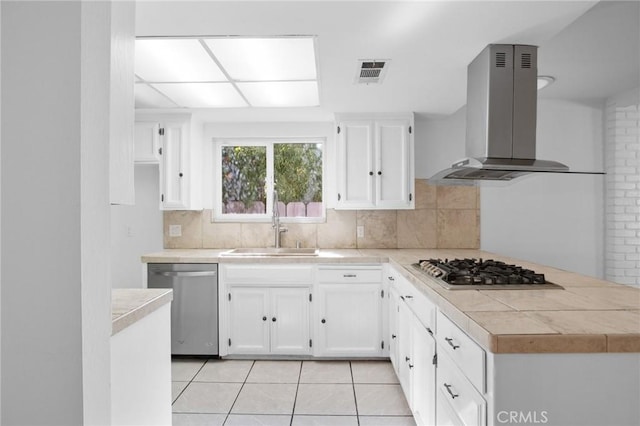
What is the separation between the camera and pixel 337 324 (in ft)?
10.8

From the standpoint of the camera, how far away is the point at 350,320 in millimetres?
3273

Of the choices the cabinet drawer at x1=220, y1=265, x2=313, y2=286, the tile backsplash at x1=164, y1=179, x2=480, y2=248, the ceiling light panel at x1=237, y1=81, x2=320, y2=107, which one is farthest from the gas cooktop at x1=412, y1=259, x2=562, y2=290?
the tile backsplash at x1=164, y1=179, x2=480, y2=248

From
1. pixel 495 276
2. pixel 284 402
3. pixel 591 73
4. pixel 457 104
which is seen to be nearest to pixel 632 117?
pixel 591 73

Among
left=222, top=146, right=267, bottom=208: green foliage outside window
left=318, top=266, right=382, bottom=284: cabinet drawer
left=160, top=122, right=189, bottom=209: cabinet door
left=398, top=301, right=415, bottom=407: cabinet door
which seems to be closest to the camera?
left=398, top=301, right=415, bottom=407: cabinet door

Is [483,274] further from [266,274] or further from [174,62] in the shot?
[174,62]

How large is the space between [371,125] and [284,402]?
230 centimetres

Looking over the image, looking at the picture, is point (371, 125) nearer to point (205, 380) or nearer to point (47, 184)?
point (205, 380)

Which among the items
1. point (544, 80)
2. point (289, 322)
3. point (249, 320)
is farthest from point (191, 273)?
point (544, 80)

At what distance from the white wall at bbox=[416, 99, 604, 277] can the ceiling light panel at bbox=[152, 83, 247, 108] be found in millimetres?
2449

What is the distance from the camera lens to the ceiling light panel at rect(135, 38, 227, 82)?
83.3 inches

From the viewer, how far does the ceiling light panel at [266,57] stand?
2.10 m

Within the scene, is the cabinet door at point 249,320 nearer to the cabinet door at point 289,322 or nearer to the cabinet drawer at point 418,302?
the cabinet door at point 289,322

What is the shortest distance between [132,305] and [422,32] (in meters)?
1.74

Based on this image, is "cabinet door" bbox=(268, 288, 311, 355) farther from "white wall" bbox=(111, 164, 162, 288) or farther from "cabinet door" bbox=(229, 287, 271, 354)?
"white wall" bbox=(111, 164, 162, 288)
